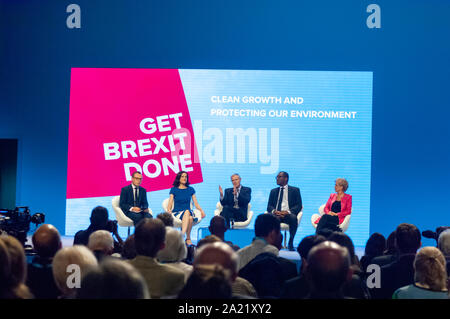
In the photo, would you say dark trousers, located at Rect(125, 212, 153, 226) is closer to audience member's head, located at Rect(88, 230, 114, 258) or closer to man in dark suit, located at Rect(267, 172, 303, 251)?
man in dark suit, located at Rect(267, 172, 303, 251)

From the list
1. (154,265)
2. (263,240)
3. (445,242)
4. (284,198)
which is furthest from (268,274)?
(284,198)

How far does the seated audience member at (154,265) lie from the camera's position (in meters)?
2.43

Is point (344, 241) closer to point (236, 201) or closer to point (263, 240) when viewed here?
point (263, 240)

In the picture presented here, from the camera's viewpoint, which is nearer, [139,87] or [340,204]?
[340,204]

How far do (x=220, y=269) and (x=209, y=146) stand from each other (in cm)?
632

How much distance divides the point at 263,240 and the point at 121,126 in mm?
4965

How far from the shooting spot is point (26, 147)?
27.0 feet

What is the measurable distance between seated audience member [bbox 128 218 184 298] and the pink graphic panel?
5.35m

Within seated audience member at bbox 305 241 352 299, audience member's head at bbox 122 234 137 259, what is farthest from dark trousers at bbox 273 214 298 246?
seated audience member at bbox 305 241 352 299

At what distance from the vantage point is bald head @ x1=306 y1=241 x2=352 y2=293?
1.84 metres

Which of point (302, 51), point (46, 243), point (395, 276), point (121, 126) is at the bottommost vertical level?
point (395, 276)

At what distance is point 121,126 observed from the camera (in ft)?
26.1

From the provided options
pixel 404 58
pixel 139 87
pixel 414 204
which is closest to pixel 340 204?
pixel 414 204

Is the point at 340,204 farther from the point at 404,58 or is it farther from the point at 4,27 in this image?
the point at 4,27
